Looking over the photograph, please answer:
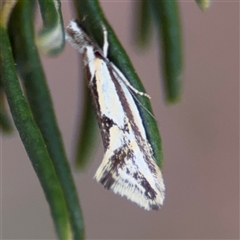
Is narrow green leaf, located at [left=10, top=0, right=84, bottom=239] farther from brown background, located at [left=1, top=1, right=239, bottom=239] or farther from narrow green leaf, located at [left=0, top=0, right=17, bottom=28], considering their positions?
brown background, located at [left=1, top=1, right=239, bottom=239]

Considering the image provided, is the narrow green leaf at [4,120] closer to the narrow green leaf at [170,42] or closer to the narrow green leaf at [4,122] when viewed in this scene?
the narrow green leaf at [4,122]

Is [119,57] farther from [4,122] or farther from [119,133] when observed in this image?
[4,122]

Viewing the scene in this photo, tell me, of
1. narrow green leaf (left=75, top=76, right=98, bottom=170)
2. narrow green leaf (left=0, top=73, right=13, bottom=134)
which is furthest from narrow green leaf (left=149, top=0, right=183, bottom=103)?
narrow green leaf (left=0, top=73, right=13, bottom=134)

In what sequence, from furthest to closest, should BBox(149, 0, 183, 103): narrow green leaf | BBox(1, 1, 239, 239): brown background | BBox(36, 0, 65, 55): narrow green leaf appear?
1. BBox(1, 1, 239, 239): brown background
2. BBox(149, 0, 183, 103): narrow green leaf
3. BBox(36, 0, 65, 55): narrow green leaf

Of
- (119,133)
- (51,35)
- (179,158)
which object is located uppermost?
(51,35)

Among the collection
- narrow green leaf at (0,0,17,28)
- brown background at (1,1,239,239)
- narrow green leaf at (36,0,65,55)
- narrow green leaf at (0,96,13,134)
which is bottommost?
brown background at (1,1,239,239)

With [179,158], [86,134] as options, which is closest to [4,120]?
[86,134]

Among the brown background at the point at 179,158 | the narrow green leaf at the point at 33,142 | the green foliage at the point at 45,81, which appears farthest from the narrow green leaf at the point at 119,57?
the brown background at the point at 179,158
